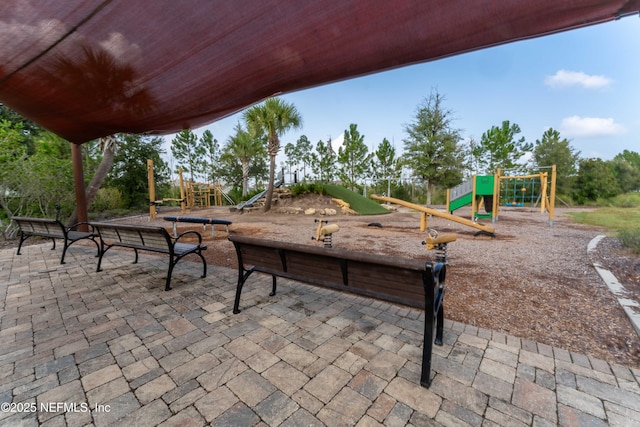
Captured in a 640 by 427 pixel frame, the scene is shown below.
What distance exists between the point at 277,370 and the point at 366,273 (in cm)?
88

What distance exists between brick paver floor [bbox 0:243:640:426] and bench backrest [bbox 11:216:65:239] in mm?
2308

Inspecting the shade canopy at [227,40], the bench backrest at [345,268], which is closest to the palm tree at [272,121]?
the bench backrest at [345,268]

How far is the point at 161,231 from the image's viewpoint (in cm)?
313

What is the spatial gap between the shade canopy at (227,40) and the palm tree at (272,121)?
40.8ft

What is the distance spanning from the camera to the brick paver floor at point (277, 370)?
1.36 meters

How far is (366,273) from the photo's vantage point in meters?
1.86

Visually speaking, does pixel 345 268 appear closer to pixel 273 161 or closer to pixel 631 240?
pixel 631 240

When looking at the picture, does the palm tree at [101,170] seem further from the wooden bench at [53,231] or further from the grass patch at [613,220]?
the grass patch at [613,220]

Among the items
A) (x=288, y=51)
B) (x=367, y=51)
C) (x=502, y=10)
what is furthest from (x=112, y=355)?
(x=502, y=10)

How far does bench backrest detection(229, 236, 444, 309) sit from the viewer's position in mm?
1649

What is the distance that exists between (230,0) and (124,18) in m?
0.58

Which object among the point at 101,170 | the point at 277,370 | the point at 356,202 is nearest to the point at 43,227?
the point at 101,170

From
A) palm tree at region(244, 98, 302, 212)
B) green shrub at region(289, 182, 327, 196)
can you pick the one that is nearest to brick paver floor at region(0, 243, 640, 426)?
palm tree at region(244, 98, 302, 212)

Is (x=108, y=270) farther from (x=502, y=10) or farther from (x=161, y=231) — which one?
(x=502, y=10)
